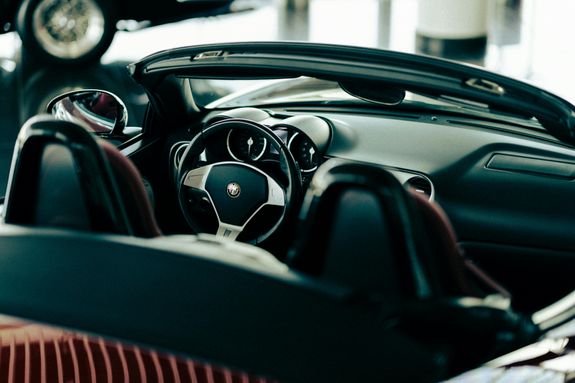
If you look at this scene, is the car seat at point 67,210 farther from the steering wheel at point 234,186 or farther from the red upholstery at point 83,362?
the steering wheel at point 234,186

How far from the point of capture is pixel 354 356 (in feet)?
4.35

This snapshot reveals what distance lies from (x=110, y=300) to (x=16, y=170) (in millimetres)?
348

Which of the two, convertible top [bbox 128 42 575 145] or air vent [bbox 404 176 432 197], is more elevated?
convertible top [bbox 128 42 575 145]

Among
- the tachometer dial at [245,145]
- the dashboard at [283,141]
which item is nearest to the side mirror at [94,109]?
the dashboard at [283,141]

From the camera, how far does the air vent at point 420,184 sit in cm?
297

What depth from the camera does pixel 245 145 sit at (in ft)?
9.77

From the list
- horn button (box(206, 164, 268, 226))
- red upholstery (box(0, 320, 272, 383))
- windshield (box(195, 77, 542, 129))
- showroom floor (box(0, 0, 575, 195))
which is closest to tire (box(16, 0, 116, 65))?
showroom floor (box(0, 0, 575, 195))

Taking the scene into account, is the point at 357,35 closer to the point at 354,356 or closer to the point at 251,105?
the point at 251,105

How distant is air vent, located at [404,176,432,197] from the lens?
2.97 m

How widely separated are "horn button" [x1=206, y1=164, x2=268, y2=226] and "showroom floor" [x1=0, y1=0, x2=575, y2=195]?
2877 millimetres

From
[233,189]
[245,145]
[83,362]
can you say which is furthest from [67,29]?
[83,362]

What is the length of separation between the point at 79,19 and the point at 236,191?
5148 mm

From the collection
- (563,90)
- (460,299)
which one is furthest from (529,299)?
(563,90)

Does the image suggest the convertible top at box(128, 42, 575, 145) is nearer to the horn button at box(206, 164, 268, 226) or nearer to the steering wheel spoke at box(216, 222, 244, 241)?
the horn button at box(206, 164, 268, 226)
